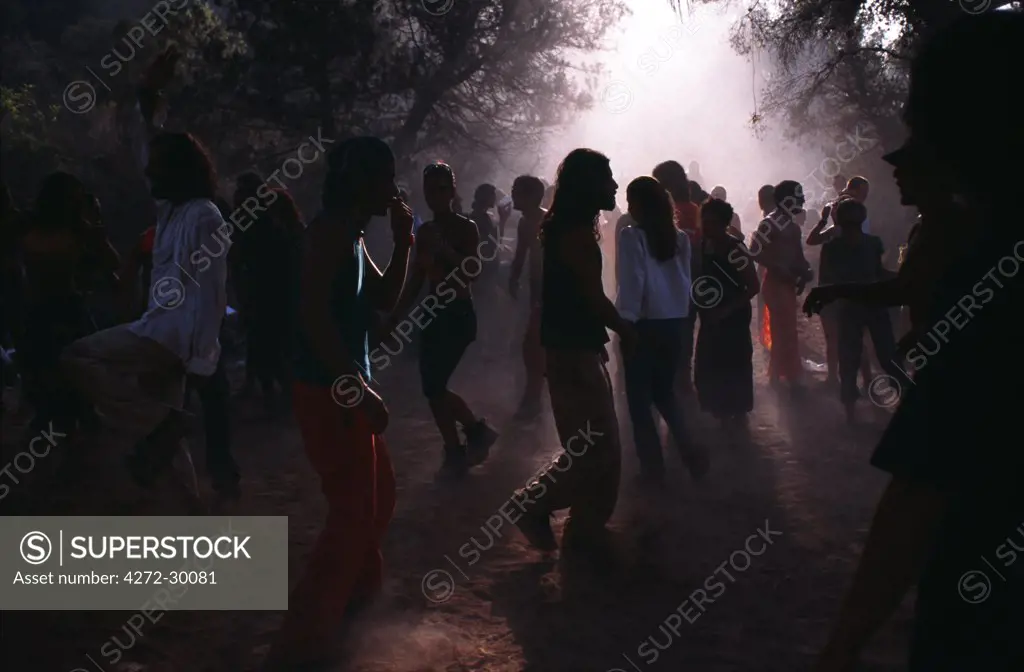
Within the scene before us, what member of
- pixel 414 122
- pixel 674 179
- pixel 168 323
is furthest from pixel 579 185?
pixel 414 122

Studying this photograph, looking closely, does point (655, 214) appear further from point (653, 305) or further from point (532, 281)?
point (532, 281)

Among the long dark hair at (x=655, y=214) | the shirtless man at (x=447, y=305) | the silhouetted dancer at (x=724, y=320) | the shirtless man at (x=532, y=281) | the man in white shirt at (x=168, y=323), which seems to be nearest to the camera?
the man in white shirt at (x=168, y=323)

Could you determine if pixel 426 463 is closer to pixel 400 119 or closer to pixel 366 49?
pixel 366 49

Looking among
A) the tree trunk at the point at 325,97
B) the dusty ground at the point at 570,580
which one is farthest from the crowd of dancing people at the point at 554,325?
the tree trunk at the point at 325,97

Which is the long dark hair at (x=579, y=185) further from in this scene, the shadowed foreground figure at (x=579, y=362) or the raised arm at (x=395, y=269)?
the raised arm at (x=395, y=269)

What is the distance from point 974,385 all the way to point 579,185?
10.2ft

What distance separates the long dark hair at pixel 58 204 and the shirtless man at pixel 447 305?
2110 mm

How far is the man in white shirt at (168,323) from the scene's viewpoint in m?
4.68

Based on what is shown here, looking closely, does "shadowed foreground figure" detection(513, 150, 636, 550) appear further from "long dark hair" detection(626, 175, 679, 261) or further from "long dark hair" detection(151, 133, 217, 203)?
"long dark hair" detection(151, 133, 217, 203)

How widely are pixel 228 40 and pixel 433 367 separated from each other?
8.95 m

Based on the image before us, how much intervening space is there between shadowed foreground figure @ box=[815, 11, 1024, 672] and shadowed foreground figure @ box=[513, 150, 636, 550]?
282 centimetres

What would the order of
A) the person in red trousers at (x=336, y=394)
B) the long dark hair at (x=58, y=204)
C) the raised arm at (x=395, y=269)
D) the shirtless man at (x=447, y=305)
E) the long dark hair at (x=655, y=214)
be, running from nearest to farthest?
1. the person in red trousers at (x=336, y=394)
2. the raised arm at (x=395, y=269)
3. the long dark hair at (x=655, y=214)
4. the long dark hair at (x=58, y=204)
5. the shirtless man at (x=447, y=305)

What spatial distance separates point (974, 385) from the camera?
5.99ft

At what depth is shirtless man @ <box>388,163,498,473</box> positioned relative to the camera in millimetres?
6230
